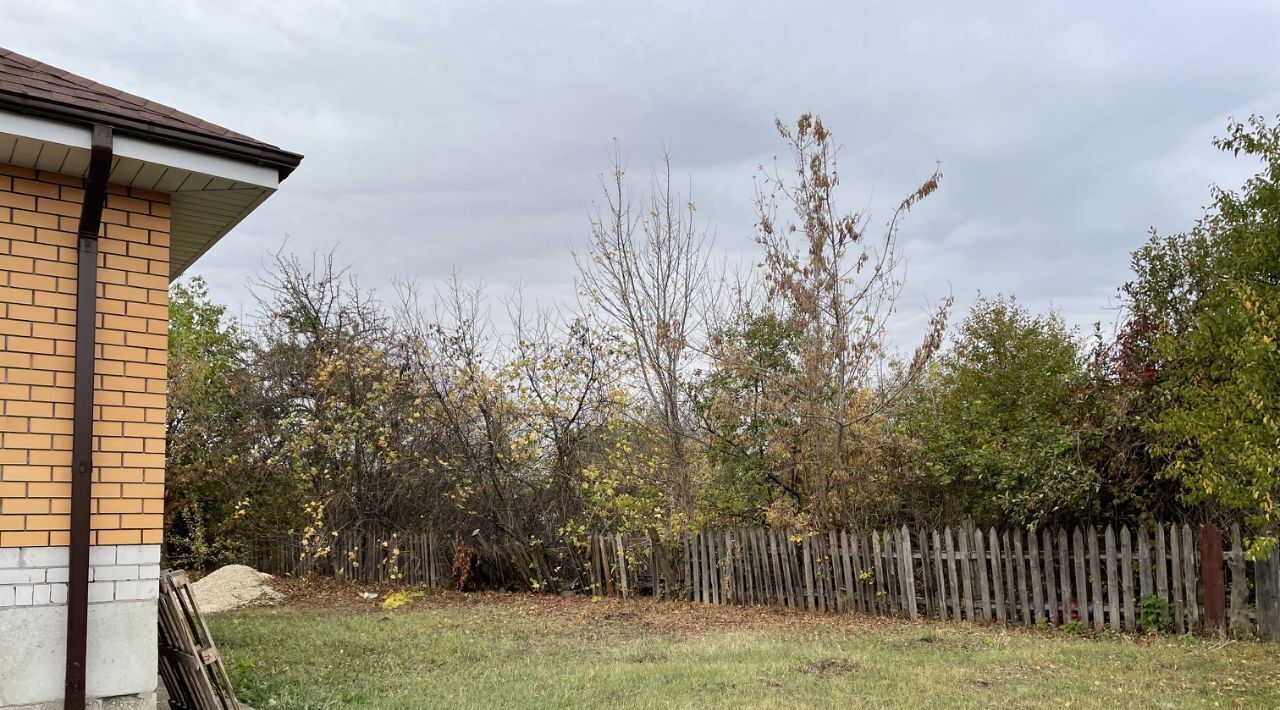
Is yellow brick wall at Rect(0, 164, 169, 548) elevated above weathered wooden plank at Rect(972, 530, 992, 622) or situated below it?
above

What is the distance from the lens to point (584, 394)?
15445mm

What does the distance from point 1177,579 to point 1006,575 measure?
1895 mm

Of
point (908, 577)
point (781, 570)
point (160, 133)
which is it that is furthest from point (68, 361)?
point (781, 570)

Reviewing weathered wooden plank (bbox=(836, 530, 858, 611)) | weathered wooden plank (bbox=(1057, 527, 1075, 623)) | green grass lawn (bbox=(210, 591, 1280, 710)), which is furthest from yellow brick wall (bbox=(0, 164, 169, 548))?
weathered wooden plank (bbox=(1057, 527, 1075, 623))

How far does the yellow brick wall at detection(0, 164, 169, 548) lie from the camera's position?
5.00 metres

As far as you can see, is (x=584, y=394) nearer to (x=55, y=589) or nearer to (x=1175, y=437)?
(x=1175, y=437)

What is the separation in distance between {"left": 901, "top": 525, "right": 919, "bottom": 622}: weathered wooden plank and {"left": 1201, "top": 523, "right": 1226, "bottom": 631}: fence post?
3163 millimetres

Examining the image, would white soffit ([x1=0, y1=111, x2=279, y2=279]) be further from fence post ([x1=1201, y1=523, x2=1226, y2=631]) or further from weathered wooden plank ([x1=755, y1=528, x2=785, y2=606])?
fence post ([x1=1201, y1=523, x2=1226, y2=631])

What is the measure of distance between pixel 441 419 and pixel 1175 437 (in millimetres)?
11171

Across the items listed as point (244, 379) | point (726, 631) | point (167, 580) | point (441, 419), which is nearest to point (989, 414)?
point (726, 631)

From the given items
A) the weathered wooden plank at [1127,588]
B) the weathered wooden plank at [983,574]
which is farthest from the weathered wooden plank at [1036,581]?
the weathered wooden plank at [1127,588]

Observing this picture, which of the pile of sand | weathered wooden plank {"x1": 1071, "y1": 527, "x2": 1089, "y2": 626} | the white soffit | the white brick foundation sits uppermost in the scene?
the white soffit

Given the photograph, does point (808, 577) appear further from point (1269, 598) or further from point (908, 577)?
point (1269, 598)

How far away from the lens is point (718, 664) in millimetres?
8445
